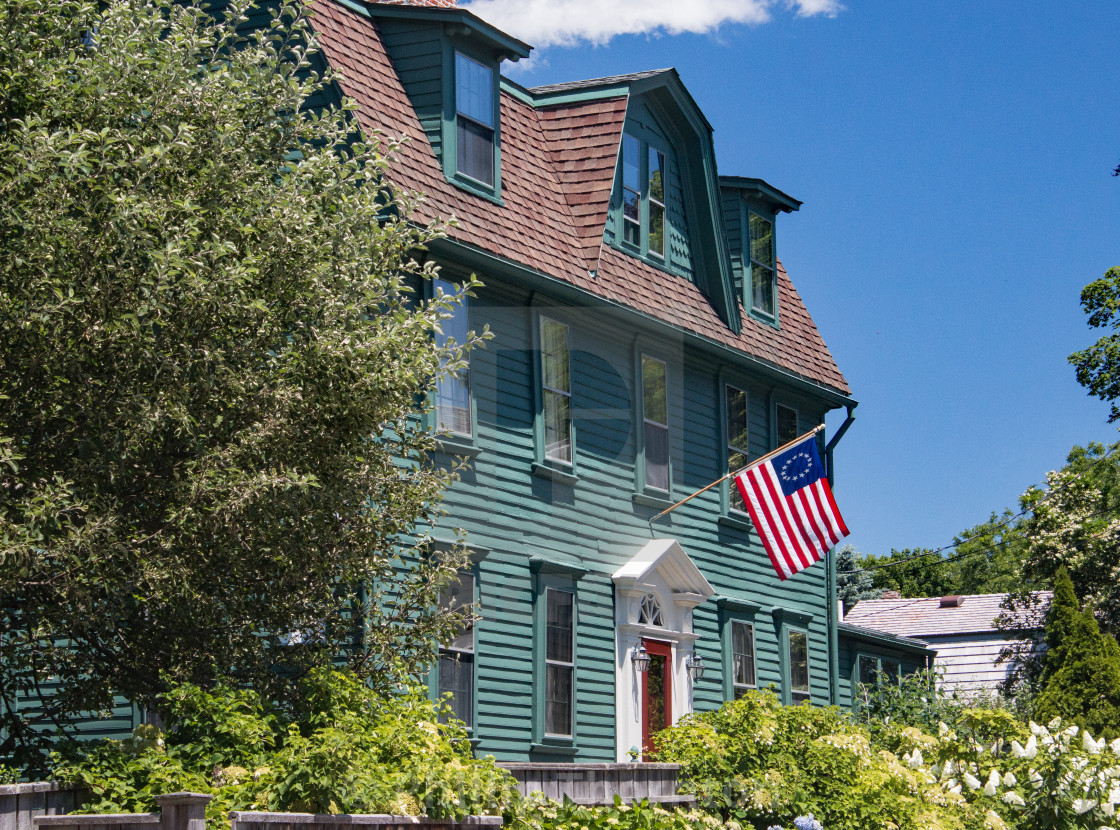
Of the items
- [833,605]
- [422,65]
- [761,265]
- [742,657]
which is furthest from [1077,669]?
Result: [422,65]

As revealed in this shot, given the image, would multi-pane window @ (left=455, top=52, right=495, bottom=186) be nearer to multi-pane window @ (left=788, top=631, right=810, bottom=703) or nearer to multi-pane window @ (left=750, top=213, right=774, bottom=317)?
multi-pane window @ (left=750, top=213, right=774, bottom=317)

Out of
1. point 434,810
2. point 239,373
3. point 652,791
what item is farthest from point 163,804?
point 652,791

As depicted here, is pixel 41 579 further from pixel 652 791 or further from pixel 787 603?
pixel 787 603

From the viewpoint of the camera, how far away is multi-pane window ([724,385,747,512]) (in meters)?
22.2

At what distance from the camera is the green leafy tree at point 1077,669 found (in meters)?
30.6

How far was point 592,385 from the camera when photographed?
62.8 ft

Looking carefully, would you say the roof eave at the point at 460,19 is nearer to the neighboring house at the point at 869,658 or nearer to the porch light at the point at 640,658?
the porch light at the point at 640,658

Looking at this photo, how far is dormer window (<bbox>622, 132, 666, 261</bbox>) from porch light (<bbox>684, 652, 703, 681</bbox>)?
584cm

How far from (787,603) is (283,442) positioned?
14864 millimetres

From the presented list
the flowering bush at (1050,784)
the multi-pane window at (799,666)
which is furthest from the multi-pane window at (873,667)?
the flowering bush at (1050,784)

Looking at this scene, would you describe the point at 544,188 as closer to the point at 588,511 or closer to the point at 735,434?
the point at 588,511

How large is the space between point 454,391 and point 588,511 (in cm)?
315

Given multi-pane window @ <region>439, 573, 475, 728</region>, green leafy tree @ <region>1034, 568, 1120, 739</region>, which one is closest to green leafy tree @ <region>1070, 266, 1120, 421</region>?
green leafy tree @ <region>1034, 568, 1120, 739</region>

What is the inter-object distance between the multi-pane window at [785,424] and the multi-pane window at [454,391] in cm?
812
